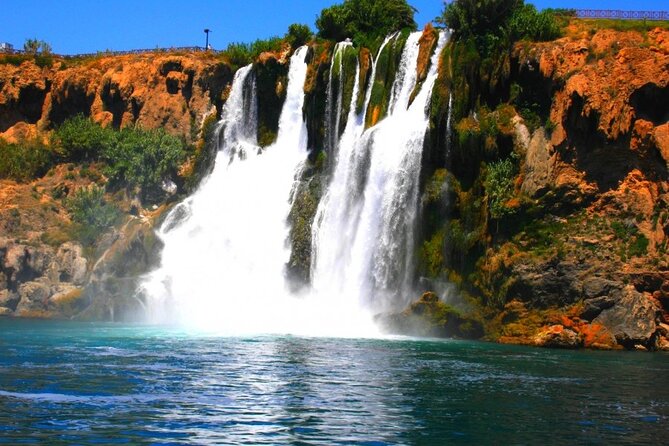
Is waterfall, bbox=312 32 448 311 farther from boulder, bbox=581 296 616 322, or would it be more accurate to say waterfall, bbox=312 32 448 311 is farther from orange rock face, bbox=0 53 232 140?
orange rock face, bbox=0 53 232 140

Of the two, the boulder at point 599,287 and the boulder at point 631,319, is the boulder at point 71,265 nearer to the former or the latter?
the boulder at point 599,287

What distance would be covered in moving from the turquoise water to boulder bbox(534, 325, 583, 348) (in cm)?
310

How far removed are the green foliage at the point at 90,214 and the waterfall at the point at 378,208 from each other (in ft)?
64.7

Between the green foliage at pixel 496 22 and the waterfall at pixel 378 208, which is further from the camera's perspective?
the green foliage at pixel 496 22

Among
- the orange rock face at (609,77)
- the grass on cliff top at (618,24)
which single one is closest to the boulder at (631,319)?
the orange rock face at (609,77)

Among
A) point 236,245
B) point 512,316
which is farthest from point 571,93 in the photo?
point 236,245

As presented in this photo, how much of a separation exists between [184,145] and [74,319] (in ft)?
67.3

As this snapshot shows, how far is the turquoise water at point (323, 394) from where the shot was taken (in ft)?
60.0

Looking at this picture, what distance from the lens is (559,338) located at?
129ft

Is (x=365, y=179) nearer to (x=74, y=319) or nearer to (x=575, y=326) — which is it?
(x=575, y=326)

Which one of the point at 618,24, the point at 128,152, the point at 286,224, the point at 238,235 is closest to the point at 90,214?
the point at 128,152

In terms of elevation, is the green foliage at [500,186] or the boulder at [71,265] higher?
the green foliage at [500,186]

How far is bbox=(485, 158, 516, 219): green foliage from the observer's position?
146 feet

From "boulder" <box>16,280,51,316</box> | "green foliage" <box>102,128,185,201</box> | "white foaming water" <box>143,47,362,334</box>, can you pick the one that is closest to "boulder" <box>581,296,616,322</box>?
"white foaming water" <box>143,47,362,334</box>
